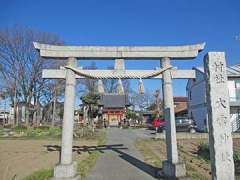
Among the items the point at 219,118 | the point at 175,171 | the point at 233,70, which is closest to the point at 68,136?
the point at 175,171

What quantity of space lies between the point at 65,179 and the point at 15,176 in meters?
2.02

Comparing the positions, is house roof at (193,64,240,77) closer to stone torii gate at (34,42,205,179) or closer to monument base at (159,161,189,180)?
stone torii gate at (34,42,205,179)

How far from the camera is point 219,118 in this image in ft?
17.6

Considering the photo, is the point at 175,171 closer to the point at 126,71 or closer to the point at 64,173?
the point at 64,173

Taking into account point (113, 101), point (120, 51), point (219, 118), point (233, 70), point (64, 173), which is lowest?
point (64, 173)

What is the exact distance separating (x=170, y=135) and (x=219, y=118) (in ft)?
10.2

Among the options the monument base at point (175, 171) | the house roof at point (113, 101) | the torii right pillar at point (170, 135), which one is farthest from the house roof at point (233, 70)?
the monument base at point (175, 171)

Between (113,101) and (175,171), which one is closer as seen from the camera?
(175,171)

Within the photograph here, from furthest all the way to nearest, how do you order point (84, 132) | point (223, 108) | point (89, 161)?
point (84, 132), point (89, 161), point (223, 108)

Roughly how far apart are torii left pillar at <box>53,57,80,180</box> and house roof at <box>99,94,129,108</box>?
42873 mm

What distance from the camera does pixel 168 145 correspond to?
835 centimetres

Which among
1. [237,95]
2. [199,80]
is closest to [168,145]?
[237,95]

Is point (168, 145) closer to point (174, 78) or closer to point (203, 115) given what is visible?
point (174, 78)

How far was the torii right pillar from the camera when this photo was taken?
26.0ft
